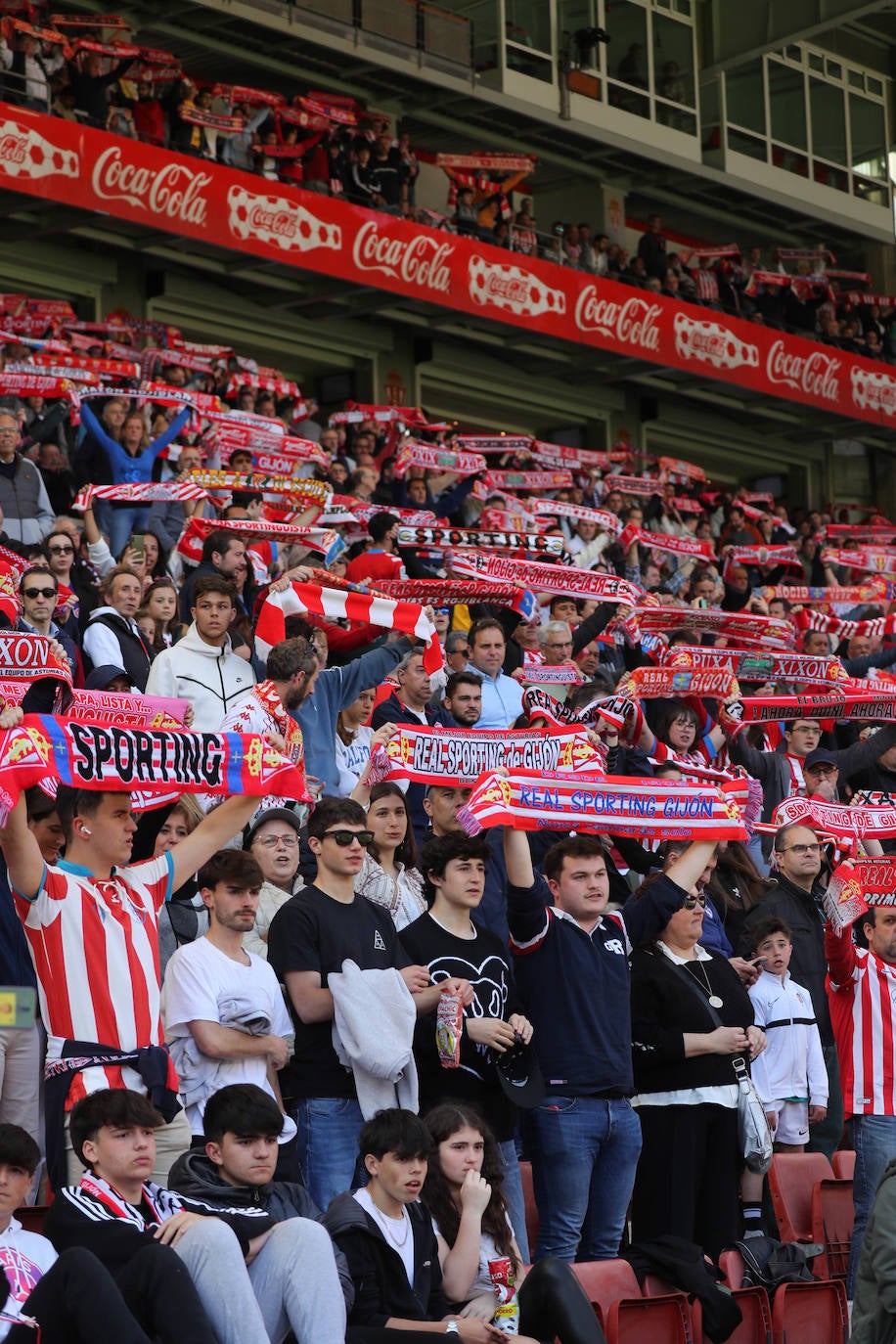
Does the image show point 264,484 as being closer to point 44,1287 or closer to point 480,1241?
point 480,1241

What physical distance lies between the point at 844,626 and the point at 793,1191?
27.0ft

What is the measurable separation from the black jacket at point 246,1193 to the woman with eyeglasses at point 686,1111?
189cm

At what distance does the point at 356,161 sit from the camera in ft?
76.8

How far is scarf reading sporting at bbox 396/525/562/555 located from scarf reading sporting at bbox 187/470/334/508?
4.00 ft

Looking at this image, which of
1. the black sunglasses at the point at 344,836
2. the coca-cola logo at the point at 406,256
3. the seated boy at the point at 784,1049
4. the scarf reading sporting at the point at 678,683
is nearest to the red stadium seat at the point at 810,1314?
the seated boy at the point at 784,1049

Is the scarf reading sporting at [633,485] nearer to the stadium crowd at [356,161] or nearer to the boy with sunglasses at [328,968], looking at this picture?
the stadium crowd at [356,161]

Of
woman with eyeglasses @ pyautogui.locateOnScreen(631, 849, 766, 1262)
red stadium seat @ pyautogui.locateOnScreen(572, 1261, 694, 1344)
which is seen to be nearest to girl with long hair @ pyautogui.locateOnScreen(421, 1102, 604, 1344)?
red stadium seat @ pyautogui.locateOnScreen(572, 1261, 694, 1344)

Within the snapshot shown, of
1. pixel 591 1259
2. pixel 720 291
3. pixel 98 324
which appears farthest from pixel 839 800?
pixel 720 291

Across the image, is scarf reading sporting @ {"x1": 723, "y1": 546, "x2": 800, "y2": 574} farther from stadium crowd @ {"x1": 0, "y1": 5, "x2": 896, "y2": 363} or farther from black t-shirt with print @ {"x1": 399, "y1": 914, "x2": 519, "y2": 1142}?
black t-shirt with print @ {"x1": 399, "y1": 914, "x2": 519, "y2": 1142}

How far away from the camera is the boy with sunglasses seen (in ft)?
20.7

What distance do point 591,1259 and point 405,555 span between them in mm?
6286

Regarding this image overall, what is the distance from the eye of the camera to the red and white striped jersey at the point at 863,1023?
8.09 metres

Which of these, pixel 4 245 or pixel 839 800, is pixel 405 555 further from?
pixel 4 245

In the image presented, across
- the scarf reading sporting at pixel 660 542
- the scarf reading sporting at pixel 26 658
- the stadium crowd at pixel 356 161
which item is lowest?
the scarf reading sporting at pixel 26 658
